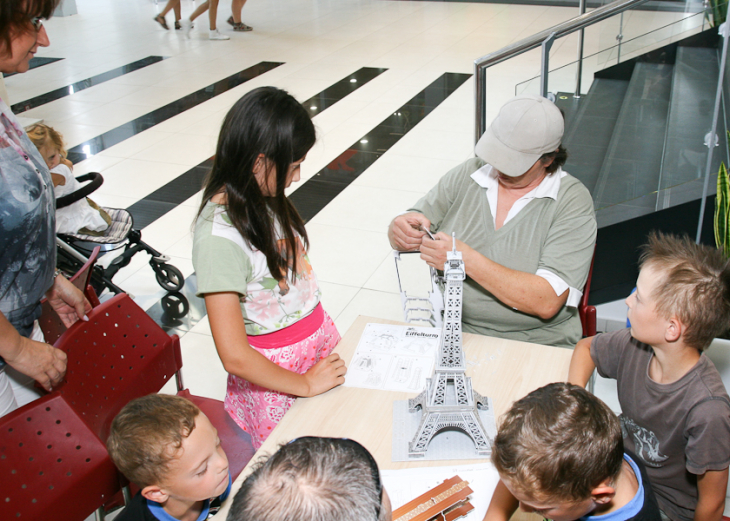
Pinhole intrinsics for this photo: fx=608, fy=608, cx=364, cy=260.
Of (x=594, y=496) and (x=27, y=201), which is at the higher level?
(x=27, y=201)

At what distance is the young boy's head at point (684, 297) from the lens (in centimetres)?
132

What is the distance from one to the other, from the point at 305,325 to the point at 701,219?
1.95m

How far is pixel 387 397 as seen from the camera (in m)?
1.62

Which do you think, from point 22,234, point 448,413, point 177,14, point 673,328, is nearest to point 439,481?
point 448,413

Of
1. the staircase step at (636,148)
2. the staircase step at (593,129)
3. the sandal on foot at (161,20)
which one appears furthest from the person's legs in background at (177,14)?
the staircase step at (636,148)

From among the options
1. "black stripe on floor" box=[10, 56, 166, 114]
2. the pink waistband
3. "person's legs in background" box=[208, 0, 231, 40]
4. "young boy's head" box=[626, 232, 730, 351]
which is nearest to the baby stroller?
the pink waistband

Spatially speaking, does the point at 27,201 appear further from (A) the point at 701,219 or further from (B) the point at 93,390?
(A) the point at 701,219

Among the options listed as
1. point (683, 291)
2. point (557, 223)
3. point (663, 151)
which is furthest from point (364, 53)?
point (683, 291)

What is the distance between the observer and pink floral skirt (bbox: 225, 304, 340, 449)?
67.8 inches

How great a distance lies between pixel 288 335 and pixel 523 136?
92cm

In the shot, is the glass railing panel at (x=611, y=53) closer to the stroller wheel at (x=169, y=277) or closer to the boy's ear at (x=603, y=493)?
the stroller wheel at (x=169, y=277)

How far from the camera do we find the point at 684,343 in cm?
136

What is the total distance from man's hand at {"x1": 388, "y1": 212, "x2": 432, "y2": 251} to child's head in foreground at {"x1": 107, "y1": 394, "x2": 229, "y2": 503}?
91cm

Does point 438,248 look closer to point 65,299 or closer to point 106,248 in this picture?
point 65,299
